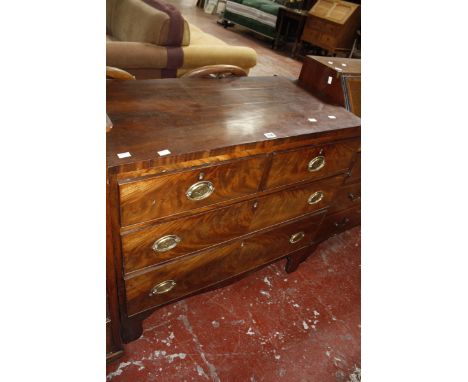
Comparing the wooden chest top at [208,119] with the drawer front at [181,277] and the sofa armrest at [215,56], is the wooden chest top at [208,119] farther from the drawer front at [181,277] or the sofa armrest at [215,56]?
the sofa armrest at [215,56]

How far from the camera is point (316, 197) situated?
1.67 metres

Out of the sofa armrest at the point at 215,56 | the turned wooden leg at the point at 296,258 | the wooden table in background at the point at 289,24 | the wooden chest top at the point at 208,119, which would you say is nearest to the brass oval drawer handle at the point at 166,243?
the wooden chest top at the point at 208,119

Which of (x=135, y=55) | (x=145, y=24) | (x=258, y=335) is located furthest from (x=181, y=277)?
(x=145, y=24)

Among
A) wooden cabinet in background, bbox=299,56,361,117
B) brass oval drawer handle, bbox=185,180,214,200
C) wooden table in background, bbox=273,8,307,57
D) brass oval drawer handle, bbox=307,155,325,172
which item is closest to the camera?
brass oval drawer handle, bbox=185,180,214,200

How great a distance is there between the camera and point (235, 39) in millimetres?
7602

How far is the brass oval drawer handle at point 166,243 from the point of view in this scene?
1.19 m

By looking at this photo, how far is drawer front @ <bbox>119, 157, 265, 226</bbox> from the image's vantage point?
99 cm

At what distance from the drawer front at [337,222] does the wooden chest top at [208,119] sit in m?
0.81

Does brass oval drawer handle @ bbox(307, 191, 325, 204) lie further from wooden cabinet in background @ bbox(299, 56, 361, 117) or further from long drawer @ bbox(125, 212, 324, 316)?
wooden cabinet in background @ bbox(299, 56, 361, 117)

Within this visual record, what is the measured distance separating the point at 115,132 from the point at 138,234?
36 centimetres

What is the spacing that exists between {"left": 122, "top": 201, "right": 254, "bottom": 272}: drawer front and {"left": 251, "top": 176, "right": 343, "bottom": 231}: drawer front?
7cm

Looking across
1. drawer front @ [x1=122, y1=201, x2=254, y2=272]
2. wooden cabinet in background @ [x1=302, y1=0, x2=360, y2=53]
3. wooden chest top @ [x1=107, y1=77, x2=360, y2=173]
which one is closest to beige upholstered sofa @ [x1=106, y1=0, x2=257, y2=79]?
wooden chest top @ [x1=107, y1=77, x2=360, y2=173]
